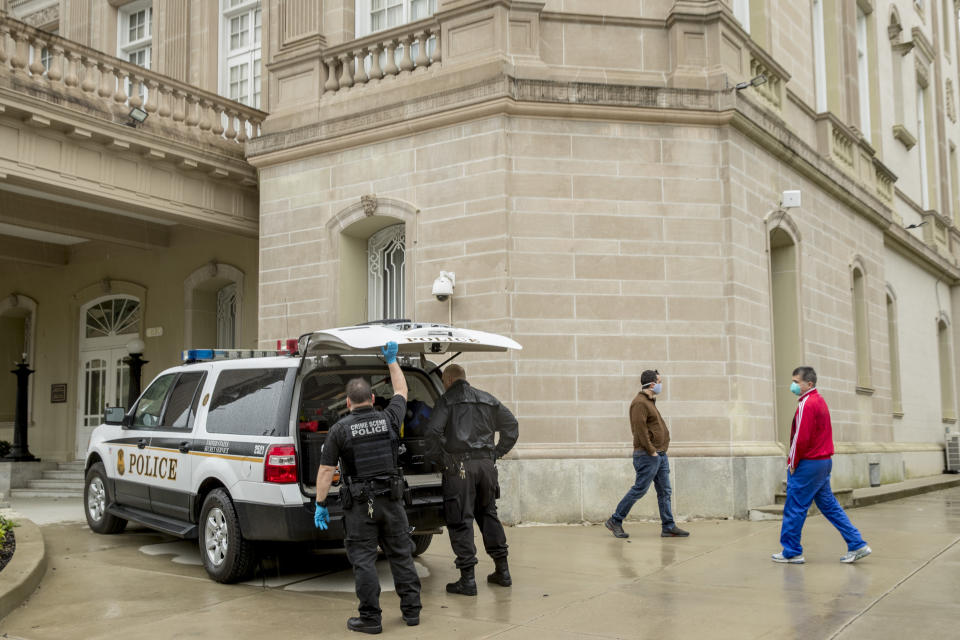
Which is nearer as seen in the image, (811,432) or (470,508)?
(470,508)

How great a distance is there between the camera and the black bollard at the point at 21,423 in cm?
1780

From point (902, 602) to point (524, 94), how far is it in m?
7.58

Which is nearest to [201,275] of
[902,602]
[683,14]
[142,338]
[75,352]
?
[142,338]

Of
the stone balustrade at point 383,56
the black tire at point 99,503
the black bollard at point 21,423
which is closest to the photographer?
the black tire at point 99,503

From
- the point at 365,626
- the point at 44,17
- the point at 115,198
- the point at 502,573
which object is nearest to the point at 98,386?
the point at 115,198

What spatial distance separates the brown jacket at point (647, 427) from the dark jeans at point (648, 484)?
106 mm

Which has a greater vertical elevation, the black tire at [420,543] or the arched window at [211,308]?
the arched window at [211,308]

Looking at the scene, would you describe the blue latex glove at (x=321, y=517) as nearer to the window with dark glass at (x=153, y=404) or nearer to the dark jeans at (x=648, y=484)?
the window with dark glass at (x=153, y=404)

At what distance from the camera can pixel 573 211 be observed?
39.8ft

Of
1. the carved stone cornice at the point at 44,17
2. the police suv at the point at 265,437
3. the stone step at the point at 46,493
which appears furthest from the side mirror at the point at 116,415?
the carved stone cornice at the point at 44,17

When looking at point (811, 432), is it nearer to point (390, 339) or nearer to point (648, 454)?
point (648, 454)

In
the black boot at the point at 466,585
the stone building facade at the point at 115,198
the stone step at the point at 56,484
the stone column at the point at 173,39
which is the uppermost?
the stone column at the point at 173,39

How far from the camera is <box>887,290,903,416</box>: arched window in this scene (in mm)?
19578

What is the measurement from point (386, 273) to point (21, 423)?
29.6ft
